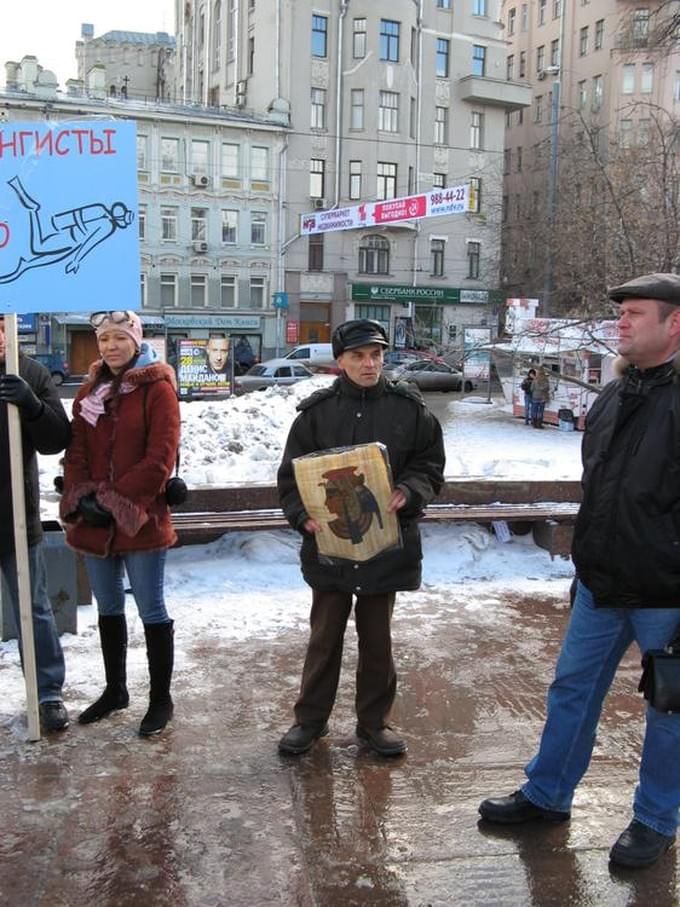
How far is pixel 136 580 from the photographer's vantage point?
3.75 meters

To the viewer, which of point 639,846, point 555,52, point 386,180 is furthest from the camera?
point 555,52

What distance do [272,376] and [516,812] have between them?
25456 millimetres

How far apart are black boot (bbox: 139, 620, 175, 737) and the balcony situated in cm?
4698

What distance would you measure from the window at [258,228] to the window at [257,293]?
1853 millimetres

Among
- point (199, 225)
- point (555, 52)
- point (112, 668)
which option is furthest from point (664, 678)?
point (555, 52)

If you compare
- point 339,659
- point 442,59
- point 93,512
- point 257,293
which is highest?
point 442,59

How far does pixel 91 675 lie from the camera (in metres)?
4.36

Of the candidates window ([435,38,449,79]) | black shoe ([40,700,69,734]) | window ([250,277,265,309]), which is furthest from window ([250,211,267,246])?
black shoe ([40,700,69,734])

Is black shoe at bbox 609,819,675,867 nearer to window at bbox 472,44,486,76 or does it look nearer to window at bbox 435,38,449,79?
window at bbox 435,38,449,79

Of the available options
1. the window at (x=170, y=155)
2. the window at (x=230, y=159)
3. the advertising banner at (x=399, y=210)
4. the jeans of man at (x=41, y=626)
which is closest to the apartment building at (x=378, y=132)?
the window at (x=230, y=159)

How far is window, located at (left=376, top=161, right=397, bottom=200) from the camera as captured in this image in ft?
145

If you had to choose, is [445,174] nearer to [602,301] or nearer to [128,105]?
[128,105]

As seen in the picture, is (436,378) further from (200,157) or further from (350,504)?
(350,504)

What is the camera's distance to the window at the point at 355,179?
43844mm
